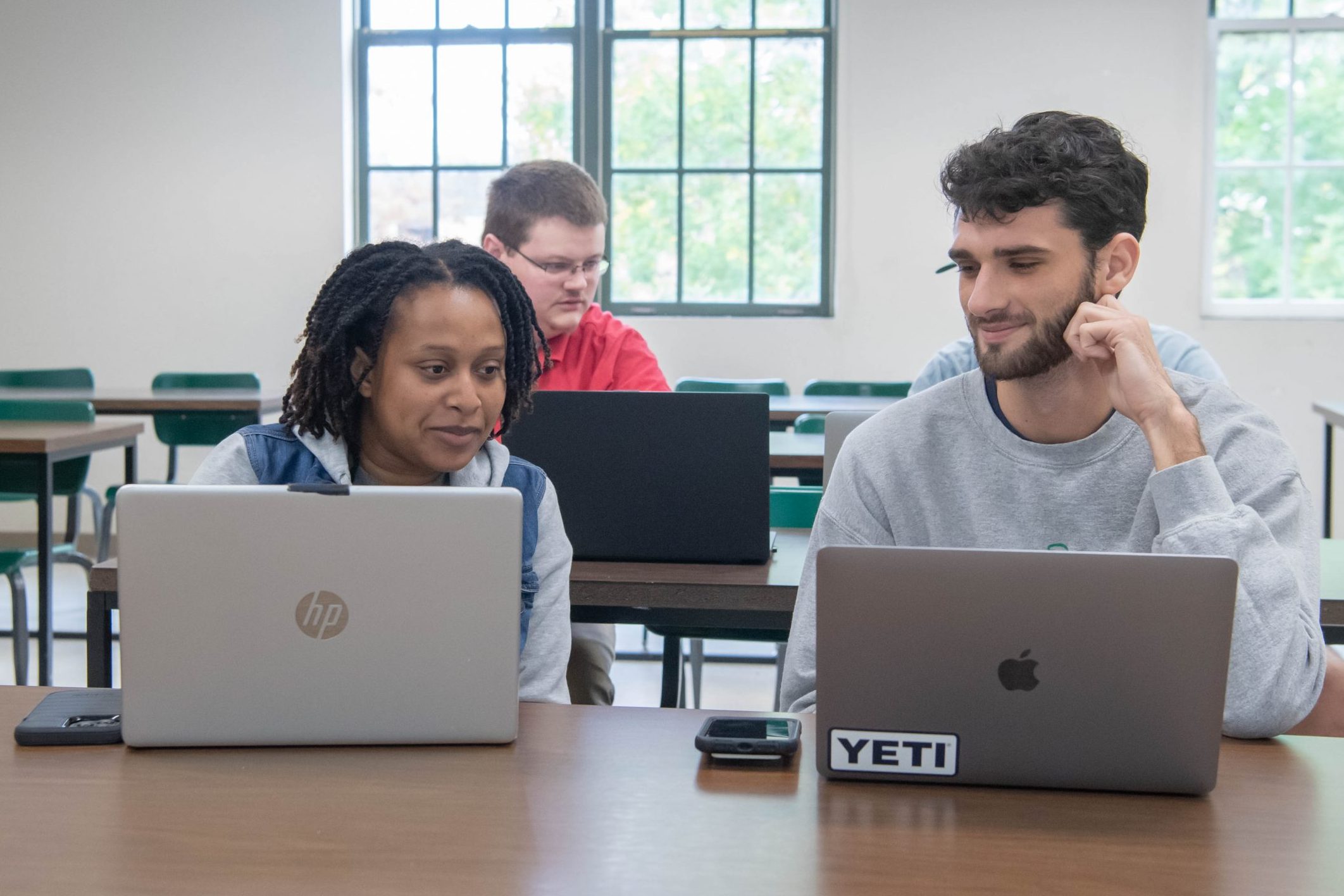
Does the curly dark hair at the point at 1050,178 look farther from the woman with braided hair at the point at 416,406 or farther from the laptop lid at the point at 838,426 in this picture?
the laptop lid at the point at 838,426

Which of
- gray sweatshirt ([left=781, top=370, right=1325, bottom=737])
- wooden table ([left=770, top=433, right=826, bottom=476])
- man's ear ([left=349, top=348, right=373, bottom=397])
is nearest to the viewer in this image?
gray sweatshirt ([left=781, top=370, right=1325, bottom=737])

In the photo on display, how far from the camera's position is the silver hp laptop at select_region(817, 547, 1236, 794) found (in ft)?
2.83

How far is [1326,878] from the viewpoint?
78 centimetres

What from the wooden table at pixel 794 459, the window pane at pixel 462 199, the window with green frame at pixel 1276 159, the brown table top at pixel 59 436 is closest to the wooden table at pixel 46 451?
the brown table top at pixel 59 436

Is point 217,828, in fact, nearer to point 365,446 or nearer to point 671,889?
point 671,889

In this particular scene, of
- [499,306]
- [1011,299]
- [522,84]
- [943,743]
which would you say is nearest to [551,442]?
[499,306]

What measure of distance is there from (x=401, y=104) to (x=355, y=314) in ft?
14.7

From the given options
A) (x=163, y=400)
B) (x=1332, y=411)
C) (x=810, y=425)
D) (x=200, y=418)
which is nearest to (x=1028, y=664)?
(x=810, y=425)

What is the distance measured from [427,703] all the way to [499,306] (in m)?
0.60

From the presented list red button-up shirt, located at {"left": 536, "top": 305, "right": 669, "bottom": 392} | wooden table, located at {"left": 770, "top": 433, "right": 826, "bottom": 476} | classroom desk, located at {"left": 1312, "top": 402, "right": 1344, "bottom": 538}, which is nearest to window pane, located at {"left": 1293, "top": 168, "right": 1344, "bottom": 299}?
classroom desk, located at {"left": 1312, "top": 402, "right": 1344, "bottom": 538}

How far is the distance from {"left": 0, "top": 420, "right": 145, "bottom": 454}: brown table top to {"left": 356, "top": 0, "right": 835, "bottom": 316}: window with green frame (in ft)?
7.53

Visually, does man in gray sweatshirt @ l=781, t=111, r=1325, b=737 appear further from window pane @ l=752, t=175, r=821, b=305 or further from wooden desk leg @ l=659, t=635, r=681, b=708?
window pane @ l=752, t=175, r=821, b=305

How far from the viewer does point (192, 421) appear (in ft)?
14.5

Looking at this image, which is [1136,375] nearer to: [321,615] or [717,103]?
[321,615]
